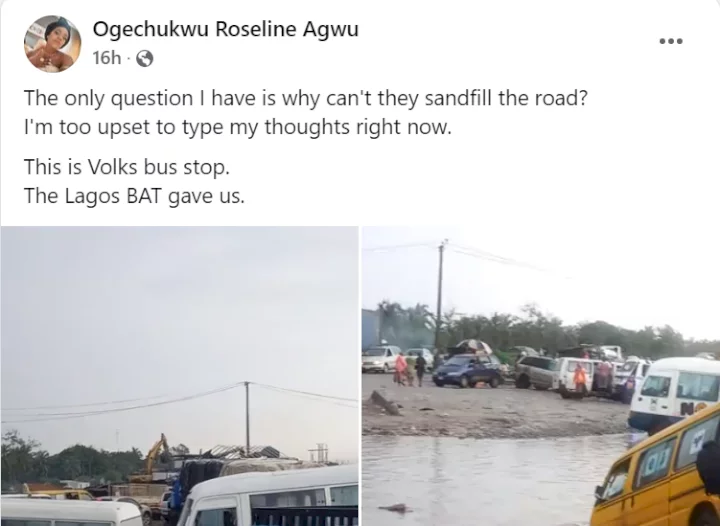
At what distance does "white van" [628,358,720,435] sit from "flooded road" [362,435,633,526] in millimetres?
148

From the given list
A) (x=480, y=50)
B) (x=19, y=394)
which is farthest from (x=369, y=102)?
(x=19, y=394)

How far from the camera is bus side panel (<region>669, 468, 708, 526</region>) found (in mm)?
2475

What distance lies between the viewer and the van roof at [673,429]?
2533 mm

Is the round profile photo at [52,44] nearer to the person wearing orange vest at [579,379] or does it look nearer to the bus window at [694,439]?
the person wearing orange vest at [579,379]

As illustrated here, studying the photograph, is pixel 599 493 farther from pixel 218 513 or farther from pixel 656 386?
pixel 218 513

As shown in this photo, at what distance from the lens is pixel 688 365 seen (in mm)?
2592

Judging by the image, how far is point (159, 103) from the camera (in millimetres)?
2648

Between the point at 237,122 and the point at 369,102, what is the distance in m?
0.44

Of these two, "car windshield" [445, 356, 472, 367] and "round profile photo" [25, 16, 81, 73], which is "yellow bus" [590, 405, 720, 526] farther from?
"round profile photo" [25, 16, 81, 73]

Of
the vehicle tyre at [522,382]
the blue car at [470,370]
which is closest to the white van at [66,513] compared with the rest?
the blue car at [470,370]

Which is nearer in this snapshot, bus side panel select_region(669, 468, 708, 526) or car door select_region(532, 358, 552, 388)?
bus side panel select_region(669, 468, 708, 526)

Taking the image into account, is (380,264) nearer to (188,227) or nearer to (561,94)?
(188,227)

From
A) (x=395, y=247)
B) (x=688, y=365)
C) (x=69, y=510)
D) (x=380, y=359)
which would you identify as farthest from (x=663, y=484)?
(x=69, y=510)

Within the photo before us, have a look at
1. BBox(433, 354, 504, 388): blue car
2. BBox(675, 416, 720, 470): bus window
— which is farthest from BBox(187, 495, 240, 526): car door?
BBox(675, 416, 720, 470): bus window
